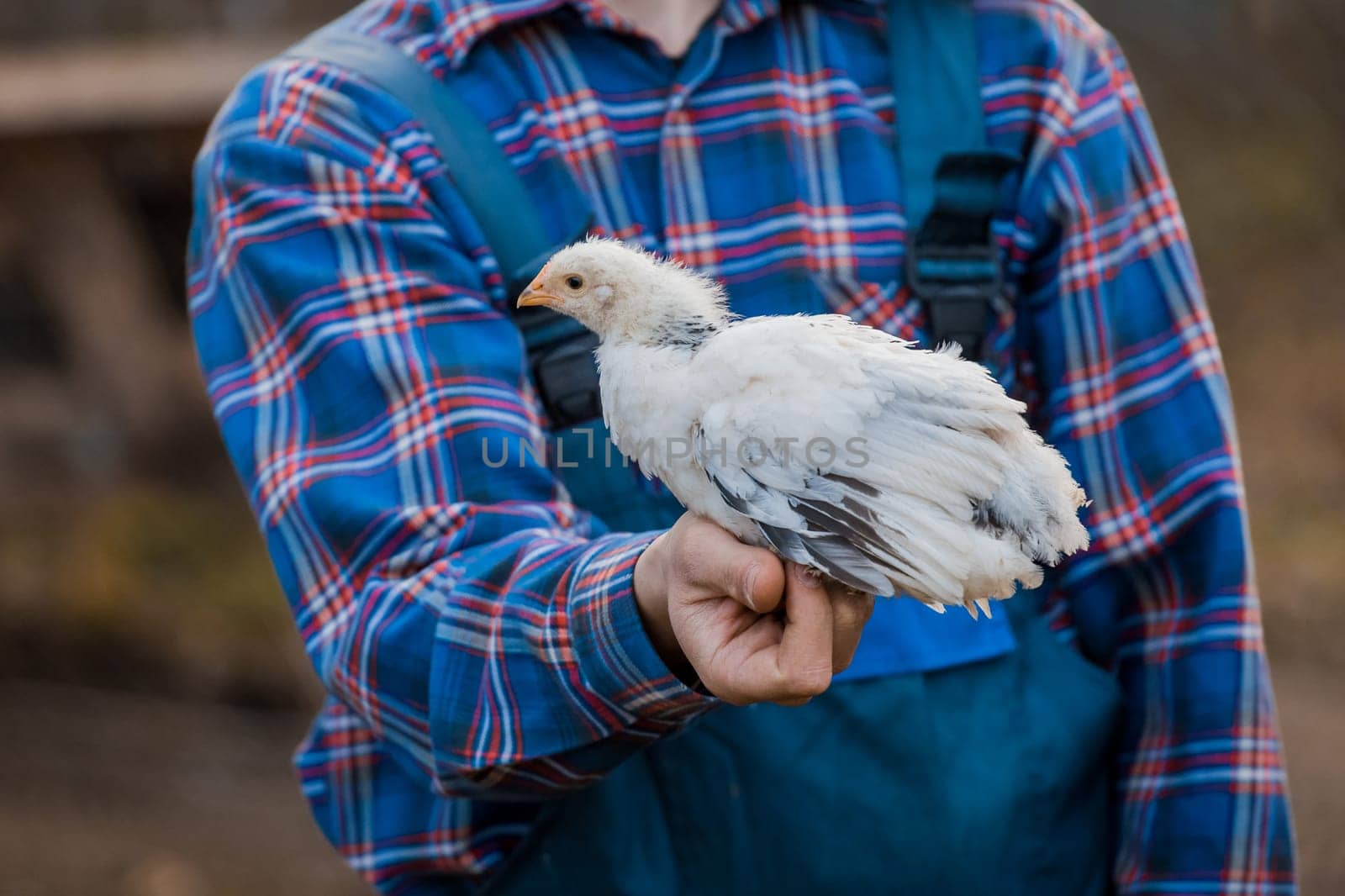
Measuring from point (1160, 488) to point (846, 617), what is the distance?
80 cm

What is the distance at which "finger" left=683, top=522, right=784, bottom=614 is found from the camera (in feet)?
4.97

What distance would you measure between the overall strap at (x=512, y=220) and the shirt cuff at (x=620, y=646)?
1.20ft

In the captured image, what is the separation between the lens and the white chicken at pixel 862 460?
153 centimetres

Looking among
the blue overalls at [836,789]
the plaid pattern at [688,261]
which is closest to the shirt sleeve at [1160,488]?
the plaid pattern at [688,261]

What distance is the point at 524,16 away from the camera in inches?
84.5

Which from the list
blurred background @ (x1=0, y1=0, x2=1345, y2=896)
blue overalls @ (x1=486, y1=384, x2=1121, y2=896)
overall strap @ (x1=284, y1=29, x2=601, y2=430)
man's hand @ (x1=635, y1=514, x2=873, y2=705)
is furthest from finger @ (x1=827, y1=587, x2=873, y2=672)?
blurred background @ (x1=0, y1=0, x2=1345, y2=896)

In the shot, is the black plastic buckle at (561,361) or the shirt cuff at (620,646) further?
the black plastic buckle at (561,361)

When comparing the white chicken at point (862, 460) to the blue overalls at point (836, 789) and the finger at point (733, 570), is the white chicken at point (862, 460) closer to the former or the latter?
the finger at point (733, 570)

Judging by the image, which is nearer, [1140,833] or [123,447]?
[1140,833]

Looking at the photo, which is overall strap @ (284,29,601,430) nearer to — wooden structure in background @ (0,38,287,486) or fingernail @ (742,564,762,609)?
fingernail @ (742,564,762,609)

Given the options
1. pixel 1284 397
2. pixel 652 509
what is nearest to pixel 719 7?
pixel 652 509

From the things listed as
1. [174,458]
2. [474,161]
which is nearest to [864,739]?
[474,161]

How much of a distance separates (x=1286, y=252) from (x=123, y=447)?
6828 millimetres

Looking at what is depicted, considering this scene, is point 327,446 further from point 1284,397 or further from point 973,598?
point 1284,397
